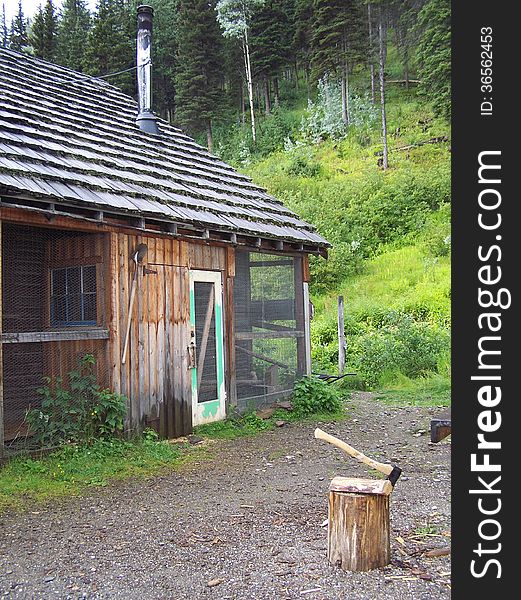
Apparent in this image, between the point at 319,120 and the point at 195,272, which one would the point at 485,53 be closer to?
the point at 195,272

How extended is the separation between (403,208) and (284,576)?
19811 mm

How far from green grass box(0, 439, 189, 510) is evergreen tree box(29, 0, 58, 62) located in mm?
34113

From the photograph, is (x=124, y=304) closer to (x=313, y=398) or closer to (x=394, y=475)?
(x=313, y=398)

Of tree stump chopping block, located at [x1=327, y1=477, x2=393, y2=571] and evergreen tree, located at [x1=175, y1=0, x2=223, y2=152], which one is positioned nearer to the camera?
tree stump chopping block, located at [x1=327, y1=477, x2=393, y2=571]

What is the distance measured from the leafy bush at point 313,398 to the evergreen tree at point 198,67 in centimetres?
2758

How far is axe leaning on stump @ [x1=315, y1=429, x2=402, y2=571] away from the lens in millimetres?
3688

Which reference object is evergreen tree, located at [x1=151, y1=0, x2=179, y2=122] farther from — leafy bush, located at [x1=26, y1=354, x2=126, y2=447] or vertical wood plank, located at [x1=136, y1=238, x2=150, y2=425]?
leafy bush, located at [x1=26, y1=354, x2=126, y2=447]

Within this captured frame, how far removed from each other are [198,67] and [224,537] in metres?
34.7

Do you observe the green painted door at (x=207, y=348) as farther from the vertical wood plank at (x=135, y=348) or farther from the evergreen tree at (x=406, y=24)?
the evergreen tree at (x=406, y=24)

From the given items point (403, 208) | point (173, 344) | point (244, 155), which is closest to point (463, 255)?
point (173, 344)

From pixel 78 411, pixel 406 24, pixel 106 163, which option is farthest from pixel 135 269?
pixel 406 24

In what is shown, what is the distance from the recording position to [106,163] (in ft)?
25.9

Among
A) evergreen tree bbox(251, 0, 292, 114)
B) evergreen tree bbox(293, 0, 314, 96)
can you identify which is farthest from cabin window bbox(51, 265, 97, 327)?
evergreen tree bbox(293, 0, 314, 96)

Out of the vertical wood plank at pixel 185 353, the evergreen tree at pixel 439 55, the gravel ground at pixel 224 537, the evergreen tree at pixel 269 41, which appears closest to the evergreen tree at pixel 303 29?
the evergreen tree at pixel 269 41
